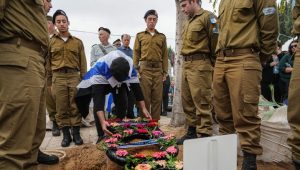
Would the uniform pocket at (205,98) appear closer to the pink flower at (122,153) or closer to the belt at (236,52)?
the belt at (236,52)

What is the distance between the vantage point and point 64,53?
4.83 metres

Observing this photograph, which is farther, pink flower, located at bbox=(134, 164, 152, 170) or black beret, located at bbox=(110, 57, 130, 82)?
black beret, located at bbox=(110, 57, 130, 82)

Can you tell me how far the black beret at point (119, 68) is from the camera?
3.77m

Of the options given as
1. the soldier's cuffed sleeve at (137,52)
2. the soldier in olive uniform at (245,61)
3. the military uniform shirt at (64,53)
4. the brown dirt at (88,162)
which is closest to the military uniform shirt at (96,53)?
the soldier's cuffed sleeve at (137,52)

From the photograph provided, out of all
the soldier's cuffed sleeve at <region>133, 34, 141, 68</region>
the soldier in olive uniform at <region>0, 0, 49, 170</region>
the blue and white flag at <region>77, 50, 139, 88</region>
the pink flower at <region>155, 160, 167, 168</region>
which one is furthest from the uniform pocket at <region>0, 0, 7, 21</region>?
the soldier's cuffed sleeve at <region>133, 34, 141, 68</region>

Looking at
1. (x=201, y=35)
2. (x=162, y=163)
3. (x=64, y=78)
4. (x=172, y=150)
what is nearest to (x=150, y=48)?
(x=201, y=35)

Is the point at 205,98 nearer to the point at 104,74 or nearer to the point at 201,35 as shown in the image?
the point at 201,35

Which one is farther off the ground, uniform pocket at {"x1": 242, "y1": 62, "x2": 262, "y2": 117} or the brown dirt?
uniform pocket at {"x1": 242, "y1": 62, "x2": 262, "y2": 117}

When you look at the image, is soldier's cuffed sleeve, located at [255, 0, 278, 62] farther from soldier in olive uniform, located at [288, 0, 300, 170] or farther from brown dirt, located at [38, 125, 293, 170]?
brown dirt, located at [38, 125, 293, 170]

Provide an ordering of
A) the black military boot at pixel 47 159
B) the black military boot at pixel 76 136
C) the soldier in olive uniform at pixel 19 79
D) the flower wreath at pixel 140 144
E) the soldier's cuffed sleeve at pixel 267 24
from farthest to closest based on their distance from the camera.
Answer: the black military boot at pixel 76 136, the black military boot at pixel 47 159, the soldier's cuffed sleeve at pixel 267 24, the flower wreath at pixel 140 144, the soldier in olive uniform at pixel 19 79

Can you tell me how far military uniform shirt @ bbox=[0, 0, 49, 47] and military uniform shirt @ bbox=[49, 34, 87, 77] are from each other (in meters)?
2.49

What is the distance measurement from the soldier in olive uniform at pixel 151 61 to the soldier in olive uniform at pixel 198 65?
3.85 ft

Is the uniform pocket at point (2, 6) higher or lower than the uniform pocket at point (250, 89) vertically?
higher

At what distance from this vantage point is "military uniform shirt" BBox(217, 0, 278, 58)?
3.03 meters
